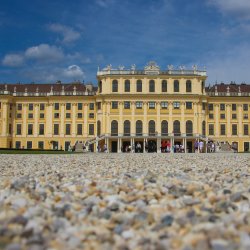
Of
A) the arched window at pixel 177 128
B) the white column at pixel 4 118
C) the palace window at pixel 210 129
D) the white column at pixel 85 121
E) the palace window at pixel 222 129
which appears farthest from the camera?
the white column at pixel 4 118

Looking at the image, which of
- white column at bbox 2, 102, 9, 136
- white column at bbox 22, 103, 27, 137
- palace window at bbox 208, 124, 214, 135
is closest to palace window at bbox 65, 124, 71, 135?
white column at bbox 22, 103, 27, 137

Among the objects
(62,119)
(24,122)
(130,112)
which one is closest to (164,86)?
(130,112)

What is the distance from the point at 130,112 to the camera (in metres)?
63.8

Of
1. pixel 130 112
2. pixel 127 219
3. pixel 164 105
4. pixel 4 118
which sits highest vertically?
pixel 164 105

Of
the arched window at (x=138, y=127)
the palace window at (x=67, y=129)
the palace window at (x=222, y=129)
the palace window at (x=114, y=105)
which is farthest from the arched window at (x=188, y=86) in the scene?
the palace window at (x=67, y=129)

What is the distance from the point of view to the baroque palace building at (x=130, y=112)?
63094 mm

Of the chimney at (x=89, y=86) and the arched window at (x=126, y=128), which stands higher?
the chimney at (x=89, y=86)

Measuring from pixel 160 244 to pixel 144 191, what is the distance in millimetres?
2301

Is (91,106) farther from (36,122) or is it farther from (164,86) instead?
(164,86)

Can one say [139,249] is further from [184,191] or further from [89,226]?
[184,191]

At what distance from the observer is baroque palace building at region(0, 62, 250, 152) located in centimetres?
6309

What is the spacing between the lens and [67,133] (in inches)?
2613

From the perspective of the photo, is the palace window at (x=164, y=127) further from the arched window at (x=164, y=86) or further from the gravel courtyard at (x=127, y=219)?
the gravel courtyard at (x=127, y=219)

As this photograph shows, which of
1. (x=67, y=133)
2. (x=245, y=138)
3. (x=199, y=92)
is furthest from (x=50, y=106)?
(x=245, y=138)
